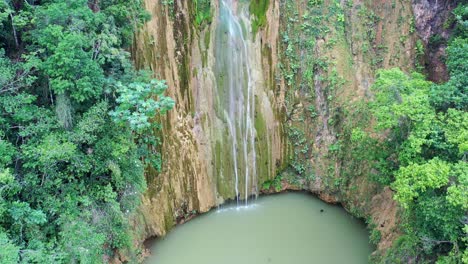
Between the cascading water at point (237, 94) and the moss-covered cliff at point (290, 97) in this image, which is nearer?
the moss-covered cliff at point (290, 97)

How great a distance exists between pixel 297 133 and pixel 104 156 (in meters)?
7.37

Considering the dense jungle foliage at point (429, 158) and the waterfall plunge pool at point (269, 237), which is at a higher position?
the dense jungle foliage at point (429, 158)

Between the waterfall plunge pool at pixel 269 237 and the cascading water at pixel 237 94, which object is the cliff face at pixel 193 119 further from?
the waterfall plunge pool at pixel 269 237

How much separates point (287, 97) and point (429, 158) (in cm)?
627

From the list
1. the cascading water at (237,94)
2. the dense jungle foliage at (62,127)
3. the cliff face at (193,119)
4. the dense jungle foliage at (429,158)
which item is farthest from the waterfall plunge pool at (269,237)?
the dense jungle foliage at (62,127)

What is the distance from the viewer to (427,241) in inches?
316

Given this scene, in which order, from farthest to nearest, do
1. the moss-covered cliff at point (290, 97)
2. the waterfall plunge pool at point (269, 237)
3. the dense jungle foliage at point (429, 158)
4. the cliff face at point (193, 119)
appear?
the moss-covered cliff at point (290, 97) → the waterfall plunge pool at point (269, 237) → the cliff face at point (193, 119) → the dense jungle foliage at point (429, 158)

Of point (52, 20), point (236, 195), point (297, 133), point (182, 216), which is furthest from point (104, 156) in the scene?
point (297, 133)

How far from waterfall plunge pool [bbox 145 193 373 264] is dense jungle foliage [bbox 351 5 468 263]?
2.36 meters

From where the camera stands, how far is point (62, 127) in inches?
303

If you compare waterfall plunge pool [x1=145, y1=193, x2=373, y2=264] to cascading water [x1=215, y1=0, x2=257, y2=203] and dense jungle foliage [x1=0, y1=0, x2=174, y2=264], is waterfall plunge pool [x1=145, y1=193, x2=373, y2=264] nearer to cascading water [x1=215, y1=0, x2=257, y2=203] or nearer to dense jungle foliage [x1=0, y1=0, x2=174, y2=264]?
cascading water [x1=215, y1=0, x2=257, y2=203]

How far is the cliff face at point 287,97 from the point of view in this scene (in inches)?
453

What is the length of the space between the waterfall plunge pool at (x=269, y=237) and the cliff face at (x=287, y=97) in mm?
437

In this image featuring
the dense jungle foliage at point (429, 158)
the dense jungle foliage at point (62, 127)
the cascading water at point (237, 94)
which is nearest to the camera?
the dense jungle foliage at point (62, 127)
